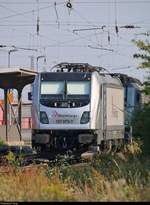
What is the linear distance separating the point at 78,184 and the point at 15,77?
22.1 m

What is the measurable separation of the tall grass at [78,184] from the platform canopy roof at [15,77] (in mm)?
16584

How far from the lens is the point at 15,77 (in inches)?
1332

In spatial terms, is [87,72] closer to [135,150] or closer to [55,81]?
[55,81]

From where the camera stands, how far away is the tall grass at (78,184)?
9.80 metres

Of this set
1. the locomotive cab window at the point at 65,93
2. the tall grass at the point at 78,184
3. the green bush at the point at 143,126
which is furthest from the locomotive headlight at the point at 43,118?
the tall grass at the point at 78,184

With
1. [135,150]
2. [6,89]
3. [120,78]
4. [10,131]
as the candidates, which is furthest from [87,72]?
[10,131]

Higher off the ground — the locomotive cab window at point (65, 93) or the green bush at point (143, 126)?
the locomotive cab window at point (65, 93)

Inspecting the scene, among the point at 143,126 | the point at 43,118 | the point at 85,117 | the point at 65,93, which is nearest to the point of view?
the point at 143,126

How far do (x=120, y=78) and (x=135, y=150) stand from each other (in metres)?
9.86

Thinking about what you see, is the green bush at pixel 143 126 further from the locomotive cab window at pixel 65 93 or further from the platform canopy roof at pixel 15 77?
the platform canopy roof at pixel 15 77

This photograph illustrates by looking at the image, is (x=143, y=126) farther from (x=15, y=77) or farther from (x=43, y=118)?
(x=15, y=77)

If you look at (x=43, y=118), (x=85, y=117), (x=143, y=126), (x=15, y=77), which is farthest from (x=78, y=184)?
(x=15, y=77)

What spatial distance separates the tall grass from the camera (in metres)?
9.80

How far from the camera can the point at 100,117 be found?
71.4 ft
